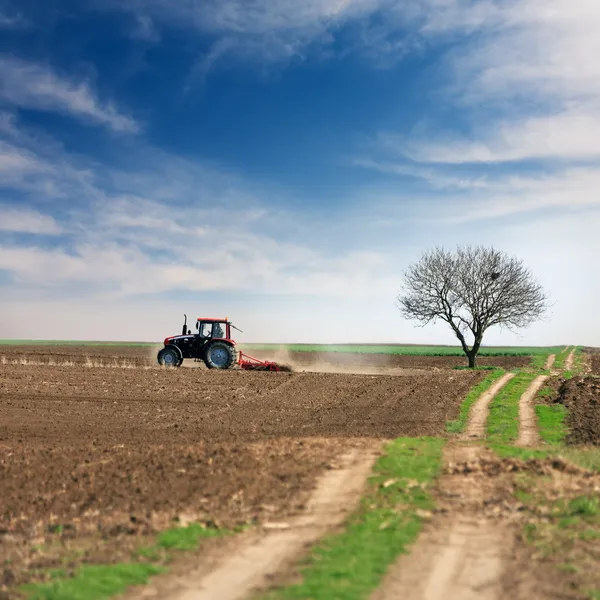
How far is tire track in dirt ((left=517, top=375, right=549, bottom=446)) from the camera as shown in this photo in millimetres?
16561

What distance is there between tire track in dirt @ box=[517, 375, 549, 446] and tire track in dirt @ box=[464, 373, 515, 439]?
1.07m

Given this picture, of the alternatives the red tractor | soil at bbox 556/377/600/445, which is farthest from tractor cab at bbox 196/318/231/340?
soil at bbox 556/377/600/445

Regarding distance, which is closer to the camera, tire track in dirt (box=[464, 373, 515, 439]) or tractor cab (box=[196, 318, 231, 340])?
tire track in dirt (box=[464, 373, 515, 439])

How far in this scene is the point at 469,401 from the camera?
2492 centimetres

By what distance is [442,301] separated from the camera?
165 ft

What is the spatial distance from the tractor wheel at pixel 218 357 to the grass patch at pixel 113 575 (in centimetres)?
2660

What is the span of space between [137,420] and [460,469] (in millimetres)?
11814

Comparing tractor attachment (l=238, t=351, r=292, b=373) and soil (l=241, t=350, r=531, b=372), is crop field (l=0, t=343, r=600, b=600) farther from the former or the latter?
soil (l=241, t=350, r=531, b=372)

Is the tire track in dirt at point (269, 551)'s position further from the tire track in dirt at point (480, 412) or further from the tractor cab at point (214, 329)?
the tractor cab at point (214, 329)

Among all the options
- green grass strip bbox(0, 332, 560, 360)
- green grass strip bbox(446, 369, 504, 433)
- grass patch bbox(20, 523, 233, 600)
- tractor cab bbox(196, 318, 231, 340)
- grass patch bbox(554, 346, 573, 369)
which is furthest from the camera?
green grass strip bbox(0, 332, 560, 360)

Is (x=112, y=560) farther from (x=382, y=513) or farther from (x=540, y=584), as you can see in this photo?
(x=540, y=584)

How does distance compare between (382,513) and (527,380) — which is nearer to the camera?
(382,513)

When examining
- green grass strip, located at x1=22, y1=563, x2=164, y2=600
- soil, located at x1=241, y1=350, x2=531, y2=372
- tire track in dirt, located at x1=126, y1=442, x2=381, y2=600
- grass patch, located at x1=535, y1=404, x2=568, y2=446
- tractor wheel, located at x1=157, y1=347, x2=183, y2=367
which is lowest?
green grass strip, located at x1=22, y1=563, x2=164, y2=600

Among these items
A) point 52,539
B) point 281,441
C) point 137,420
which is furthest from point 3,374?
point 52,539
